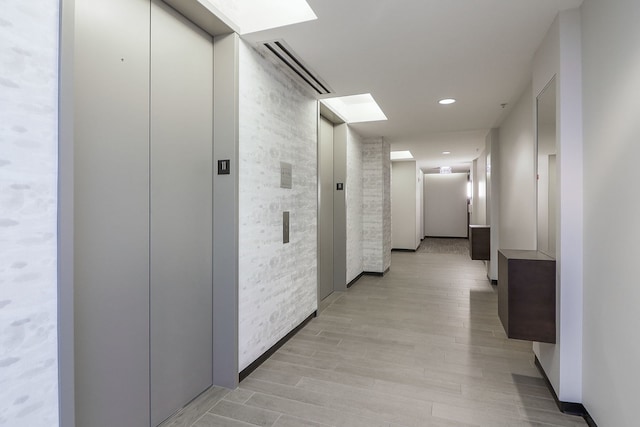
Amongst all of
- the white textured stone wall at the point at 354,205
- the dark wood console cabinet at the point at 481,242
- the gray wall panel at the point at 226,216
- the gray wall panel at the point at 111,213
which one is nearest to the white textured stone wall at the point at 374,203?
the white textured stone wall at the point at 354,205

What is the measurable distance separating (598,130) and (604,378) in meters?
1.47

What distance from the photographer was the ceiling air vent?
2868mm

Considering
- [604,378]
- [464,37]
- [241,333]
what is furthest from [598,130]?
[241,333]

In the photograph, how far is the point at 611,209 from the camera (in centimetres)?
188

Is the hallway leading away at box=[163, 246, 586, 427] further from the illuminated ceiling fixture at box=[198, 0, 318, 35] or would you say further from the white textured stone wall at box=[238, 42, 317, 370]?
the illuminated ceiling fixture at box=[198, 0, 318, 35]

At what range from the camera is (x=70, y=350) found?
1394 mm

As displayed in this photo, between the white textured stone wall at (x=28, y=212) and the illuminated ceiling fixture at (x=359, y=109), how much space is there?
4.19 meters

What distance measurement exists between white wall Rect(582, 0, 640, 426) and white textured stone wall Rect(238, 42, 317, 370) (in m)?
2.40

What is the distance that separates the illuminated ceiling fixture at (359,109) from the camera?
5281mm

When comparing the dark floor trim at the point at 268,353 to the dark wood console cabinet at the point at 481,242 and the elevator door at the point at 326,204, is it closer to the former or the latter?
the elevator door at the point at 326,204

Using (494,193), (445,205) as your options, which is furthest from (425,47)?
(445,205)

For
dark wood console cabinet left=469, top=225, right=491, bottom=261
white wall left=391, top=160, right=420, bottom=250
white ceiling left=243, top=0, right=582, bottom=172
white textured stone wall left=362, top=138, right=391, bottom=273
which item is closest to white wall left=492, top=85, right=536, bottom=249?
white ceiling left=243, top=0, right=582, bottom=172

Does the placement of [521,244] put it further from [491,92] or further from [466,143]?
[466,143]

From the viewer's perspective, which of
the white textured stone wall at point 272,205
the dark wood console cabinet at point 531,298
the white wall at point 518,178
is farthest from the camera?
the white wall at point 518,178
